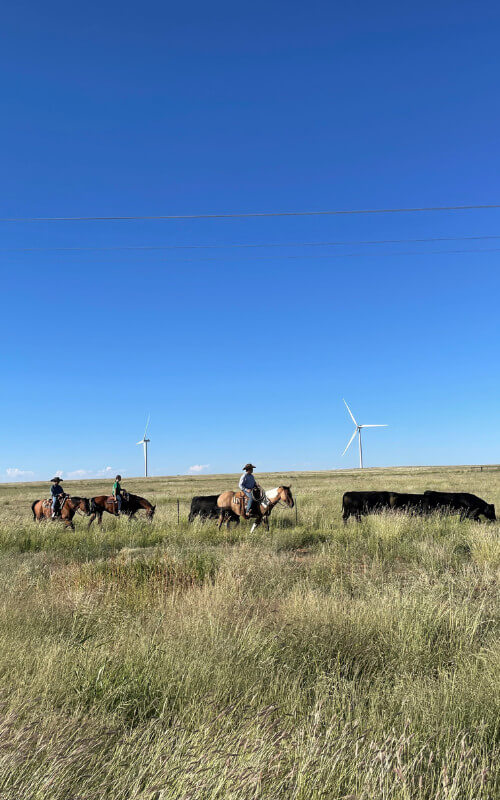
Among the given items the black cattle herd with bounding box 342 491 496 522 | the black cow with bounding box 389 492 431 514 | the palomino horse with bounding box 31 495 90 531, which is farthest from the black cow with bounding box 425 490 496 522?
the palomino horse with bounding box 31 495 90 531

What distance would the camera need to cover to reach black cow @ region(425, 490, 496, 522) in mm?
18156

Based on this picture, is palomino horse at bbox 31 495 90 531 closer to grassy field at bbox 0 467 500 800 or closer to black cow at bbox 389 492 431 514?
grassy field at bbox 0 467 500 800

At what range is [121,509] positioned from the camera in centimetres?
1989

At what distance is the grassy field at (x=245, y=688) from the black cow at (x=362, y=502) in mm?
10599

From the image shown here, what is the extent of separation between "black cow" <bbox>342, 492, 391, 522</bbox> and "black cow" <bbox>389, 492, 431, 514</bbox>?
0.23 m

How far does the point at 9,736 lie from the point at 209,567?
6.26 m

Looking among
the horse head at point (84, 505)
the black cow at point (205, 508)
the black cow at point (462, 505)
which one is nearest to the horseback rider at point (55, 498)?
the horse head at point (84, 505)

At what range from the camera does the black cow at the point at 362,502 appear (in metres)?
18.8

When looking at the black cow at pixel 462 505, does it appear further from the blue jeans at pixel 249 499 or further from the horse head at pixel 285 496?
the blue jeans at pixel 249 499

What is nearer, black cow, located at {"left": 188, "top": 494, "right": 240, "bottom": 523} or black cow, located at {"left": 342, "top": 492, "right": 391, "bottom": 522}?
black cow, located at {"left": 342, "top": 492, "right": 391, "bottom": 522}

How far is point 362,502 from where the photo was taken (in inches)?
745

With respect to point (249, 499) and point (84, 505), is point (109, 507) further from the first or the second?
point (249, 499)

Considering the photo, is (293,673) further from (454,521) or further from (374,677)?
(454,521)

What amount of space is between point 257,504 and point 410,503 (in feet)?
20.1
